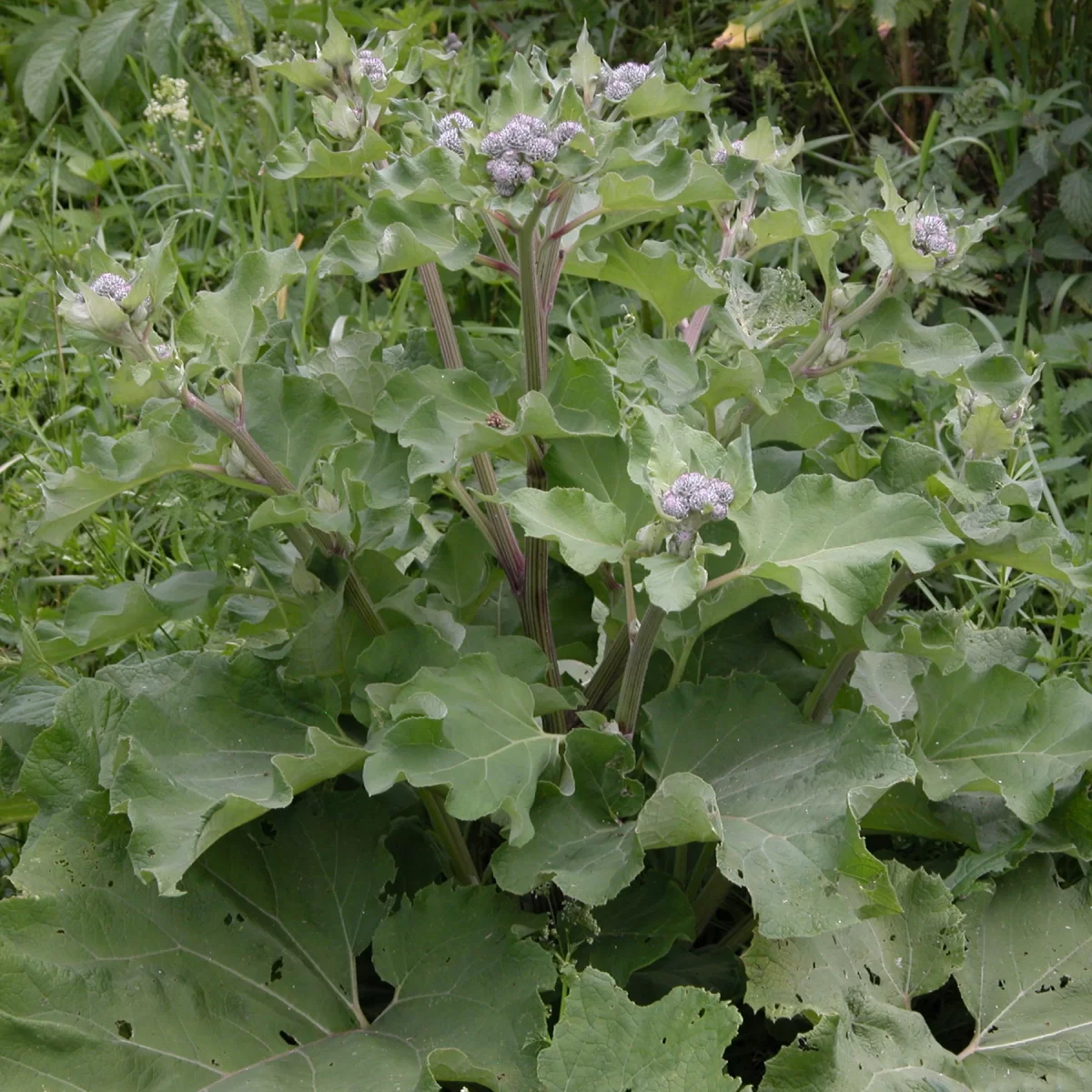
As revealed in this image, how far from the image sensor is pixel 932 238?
167cm

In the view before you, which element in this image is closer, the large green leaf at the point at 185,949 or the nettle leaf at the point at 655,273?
the large green leaf at the point at 185,949

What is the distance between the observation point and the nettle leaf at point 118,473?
154 centimetres

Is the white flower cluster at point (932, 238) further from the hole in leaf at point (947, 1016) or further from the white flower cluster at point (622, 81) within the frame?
the hole in leaf at point (947, 1016)

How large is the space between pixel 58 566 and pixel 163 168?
1.55 metres

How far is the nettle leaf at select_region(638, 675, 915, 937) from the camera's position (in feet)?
4.75

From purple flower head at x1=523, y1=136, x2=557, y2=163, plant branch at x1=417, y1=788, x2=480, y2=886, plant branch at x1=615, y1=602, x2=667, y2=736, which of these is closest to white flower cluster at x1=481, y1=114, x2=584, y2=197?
purple flower head at x1=523, y1=136, x2=557, y2=163

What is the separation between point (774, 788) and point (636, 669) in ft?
0.72

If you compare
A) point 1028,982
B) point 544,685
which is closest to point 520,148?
point 544,685

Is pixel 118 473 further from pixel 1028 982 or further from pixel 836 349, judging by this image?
pixel 1028 982

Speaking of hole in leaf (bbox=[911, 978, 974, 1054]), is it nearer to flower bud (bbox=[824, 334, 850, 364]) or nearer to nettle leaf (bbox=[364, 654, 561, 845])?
nettle leaf (bbox=[364, 654, 561, 845])

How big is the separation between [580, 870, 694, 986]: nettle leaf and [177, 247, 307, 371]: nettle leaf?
33.2 inches

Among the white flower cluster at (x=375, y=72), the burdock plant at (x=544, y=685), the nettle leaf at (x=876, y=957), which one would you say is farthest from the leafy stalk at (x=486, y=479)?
the nettle leaf at (x=876, y=957)

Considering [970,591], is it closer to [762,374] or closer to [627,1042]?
[762,374]

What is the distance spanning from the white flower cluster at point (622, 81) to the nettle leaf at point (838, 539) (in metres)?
0.59
